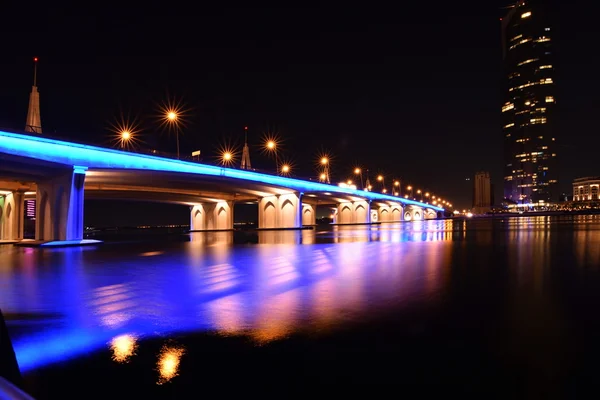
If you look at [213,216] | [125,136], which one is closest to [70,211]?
[125,136]

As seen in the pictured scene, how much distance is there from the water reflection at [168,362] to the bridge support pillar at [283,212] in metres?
58.1

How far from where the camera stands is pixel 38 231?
107ft

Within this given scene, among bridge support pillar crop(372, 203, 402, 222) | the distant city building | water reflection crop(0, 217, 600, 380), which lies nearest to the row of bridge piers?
water reflection crop(0, 217, 600, 380)

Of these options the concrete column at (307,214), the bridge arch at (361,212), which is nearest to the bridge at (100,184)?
the bridge arch at (361,212)

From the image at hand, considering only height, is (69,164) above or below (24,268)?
above

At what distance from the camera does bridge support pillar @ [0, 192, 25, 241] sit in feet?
136

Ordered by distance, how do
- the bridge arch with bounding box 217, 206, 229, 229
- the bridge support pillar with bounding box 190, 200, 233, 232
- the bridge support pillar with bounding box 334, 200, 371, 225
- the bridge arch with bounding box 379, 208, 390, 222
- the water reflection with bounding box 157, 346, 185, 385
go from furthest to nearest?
the bridge arch with bounding box 379, 208, 390, 222 < the bridge support pillar with bounding box 334, 200, 371, 225 < the bridge support pillar with bounding box 190, 200, 233, 232 < the bridge arch with bounding box 217, 206, 229, 229 < the water reflection with bounding box 157, 346, 185, 385

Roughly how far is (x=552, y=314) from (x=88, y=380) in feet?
22.0

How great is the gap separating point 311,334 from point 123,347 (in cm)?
256

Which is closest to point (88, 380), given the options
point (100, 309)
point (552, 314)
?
point (100, 309)

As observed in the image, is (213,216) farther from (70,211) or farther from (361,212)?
(70,211)

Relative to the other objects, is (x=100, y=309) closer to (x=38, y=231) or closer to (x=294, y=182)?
(x=38, y=231)

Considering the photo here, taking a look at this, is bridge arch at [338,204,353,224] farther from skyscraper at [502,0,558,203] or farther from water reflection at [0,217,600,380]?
skyscraper at [502,0,558,203]

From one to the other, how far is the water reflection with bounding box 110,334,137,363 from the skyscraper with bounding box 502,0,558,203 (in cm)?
21752
